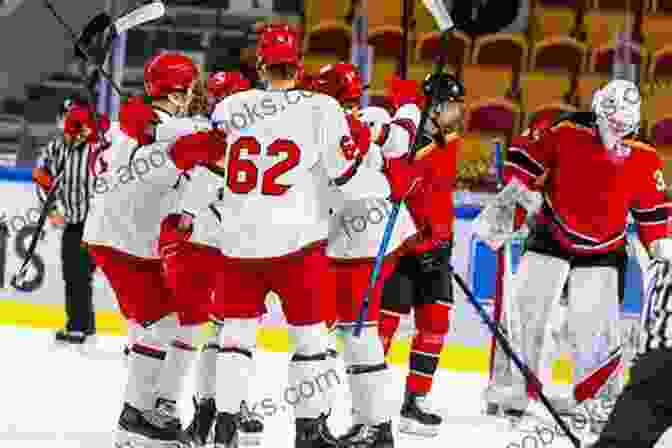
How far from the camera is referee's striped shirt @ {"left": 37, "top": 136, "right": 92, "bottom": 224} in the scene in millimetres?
8102

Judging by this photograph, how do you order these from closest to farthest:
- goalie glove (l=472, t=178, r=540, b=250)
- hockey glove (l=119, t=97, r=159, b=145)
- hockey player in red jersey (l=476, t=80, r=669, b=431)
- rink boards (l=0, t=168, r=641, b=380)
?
1. hockey glove (l=119, t=97, r=159, b=145)
2. hockey player in red jersey (l=476, t=80, r=669, b=431)
3. goalie glove (l=472, t=178, r=540, b=250)
4. rink boards (l=0, t=168, r=641, b=380)

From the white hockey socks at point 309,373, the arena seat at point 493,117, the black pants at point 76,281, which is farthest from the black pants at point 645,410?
the arena seat at point 493,117

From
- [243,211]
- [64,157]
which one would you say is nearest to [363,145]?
[243,211]

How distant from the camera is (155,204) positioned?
522cm

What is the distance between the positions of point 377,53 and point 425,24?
1.46ft

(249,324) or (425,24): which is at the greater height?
(425,24)

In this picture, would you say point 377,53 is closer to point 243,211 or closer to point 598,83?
point 598,83

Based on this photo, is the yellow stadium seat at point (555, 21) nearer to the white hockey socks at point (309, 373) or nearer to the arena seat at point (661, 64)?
the arena seat at point (661, 64)

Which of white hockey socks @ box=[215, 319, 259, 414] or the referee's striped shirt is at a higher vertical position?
the referee's striped shirt

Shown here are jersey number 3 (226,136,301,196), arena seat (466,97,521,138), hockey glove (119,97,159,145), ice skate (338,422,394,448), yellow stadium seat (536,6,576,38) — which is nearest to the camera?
jersey number 3 (226,136,301,196)

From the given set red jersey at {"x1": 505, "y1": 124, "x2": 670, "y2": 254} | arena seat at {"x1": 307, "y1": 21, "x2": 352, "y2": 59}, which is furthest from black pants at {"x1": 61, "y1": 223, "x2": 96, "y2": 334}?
arena seat at {"x1": 307, "y1": 21, "x2": 352, "y2": 59}

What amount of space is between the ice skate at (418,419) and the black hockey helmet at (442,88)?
1.21 m

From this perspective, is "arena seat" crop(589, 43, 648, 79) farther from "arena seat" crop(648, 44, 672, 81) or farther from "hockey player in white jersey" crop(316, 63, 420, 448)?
"hockey player in white jersey" crop(316, 63, 420, 448)

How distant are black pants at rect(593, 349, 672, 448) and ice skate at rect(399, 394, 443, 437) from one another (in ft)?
7.70
